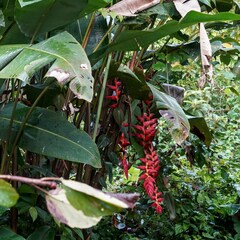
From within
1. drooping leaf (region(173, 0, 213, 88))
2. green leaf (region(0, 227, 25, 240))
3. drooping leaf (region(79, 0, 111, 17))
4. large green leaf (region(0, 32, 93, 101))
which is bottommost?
green leaf (region(0, 227, 25, 240))

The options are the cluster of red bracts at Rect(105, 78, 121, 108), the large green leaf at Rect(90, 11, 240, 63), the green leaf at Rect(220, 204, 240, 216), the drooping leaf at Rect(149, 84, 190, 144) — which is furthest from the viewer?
the green leaf at Rect(220, 204, 240, 216)

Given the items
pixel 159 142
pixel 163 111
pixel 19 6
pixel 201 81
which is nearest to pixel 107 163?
pixel 163 111

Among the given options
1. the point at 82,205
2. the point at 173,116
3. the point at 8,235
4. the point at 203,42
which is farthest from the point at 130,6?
the point at 82,205

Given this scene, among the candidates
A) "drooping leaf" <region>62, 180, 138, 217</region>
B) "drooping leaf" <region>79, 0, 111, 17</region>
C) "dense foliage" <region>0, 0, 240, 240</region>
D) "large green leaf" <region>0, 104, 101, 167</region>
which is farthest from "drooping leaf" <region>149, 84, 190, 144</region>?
"drooping leaf" <region>62, 180, 138, 217</region>

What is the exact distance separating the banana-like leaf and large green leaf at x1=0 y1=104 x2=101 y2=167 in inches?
21.9

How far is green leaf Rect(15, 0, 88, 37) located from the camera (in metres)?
0.89

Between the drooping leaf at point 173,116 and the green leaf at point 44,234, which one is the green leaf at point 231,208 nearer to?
the drooping leaf at point 173,116

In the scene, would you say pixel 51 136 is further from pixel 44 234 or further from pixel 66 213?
pixel 66 213

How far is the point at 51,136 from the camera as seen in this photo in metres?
1.12

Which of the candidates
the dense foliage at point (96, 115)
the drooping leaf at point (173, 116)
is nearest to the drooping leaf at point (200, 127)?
the dense foliage at point (96, 115)

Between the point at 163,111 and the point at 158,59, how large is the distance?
1.45 ft

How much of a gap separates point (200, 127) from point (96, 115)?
35 centimetres

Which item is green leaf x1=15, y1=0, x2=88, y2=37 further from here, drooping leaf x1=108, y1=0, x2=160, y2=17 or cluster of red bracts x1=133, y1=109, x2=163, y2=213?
cluster of red bracts x1=133, y1=109, x2=163, y2=213

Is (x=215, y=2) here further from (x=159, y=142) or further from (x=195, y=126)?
(x=159, y=142)
